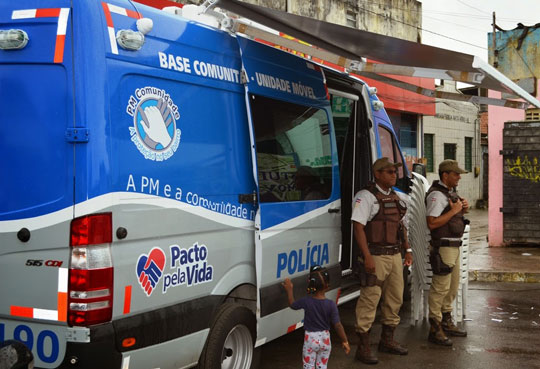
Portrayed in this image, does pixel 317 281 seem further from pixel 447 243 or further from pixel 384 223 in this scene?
pixel 447 243

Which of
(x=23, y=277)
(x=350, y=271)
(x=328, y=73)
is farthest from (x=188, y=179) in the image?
(x=350, y=271)

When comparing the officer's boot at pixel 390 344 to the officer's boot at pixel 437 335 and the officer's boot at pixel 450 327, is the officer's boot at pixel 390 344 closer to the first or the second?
the officer's boot at pixel 437 335

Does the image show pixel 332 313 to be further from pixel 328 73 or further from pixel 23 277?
pixel 328 73

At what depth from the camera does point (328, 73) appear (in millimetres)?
5918

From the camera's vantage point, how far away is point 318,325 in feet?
14.4

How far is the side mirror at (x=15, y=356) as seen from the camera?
3.17 meters

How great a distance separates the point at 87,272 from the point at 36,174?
62cm

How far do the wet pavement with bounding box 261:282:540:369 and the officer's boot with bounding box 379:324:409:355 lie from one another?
65 mm

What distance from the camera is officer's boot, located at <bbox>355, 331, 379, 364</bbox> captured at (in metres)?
5.43

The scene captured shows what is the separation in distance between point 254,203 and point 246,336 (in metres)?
0.96

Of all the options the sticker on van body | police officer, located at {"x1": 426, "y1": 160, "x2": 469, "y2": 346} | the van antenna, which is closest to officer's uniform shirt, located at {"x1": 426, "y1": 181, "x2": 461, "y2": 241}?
police officer, located at {"x1": 426, "y1": 160, "x2": 469, "y2": 346}

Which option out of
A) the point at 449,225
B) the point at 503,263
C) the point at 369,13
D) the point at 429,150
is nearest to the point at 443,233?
the point at 449,225

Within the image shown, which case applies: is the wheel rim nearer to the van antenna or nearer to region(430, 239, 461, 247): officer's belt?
the van antenna

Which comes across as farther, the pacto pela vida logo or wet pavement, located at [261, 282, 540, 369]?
wet pavement, located at [261, 282, 540, 369]
